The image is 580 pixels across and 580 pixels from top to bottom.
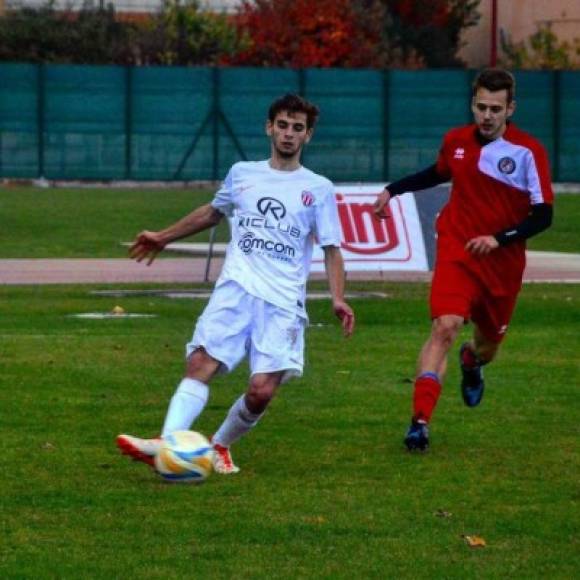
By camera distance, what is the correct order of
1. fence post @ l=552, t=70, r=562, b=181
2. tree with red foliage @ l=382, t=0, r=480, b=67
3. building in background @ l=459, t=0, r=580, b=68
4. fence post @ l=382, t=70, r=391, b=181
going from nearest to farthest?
fence post @ l=382, t=70, r=391, b=181, fence post @ l=552, t=70, r=562, b=181, building in background @ l=459, t=0, r=580, b=68, tree with red foliage @ l=382, t=0, r=480, b=67

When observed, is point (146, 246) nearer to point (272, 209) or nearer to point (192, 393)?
point (272, 209)

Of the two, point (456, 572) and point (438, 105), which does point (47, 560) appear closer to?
point (456, 572)

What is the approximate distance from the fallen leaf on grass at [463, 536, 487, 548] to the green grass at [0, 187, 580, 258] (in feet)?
59.0

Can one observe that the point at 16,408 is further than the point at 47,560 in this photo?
Yes

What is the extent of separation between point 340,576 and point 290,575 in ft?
0.59

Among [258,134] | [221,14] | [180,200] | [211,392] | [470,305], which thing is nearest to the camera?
[470,305]

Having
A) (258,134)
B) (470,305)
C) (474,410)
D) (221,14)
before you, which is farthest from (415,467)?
(221,14)

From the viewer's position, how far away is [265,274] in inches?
369

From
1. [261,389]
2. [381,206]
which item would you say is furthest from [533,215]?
[261,389]

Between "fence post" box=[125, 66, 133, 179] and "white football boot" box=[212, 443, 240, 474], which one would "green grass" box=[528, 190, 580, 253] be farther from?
"white football boot" box=[212, 443, 240, 474]

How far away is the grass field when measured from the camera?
7625 mm

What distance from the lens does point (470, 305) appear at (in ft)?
34.5

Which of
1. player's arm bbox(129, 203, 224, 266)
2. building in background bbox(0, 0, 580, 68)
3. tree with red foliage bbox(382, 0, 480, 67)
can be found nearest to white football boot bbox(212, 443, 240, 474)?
player's arm bbox(129, 203, 224, 266)

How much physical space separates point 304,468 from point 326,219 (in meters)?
1.20
